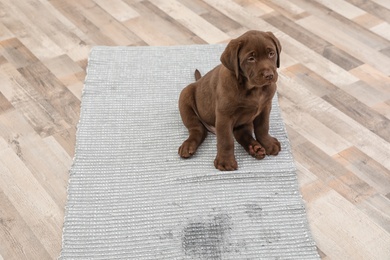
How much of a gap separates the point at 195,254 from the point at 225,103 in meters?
0.58

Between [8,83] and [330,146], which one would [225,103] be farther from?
[8,83]

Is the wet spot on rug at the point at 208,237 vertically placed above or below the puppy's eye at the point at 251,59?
below

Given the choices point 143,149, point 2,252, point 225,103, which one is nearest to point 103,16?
point 143,149

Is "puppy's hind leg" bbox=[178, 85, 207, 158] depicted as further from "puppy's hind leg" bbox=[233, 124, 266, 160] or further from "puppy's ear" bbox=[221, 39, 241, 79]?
"puppy's ear" bbox=[221, 39, 241, 79]

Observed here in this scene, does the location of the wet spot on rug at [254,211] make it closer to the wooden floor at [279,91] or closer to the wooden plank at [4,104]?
the wooden floor at [279,91]

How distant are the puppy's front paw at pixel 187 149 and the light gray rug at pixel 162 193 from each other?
0.11ft

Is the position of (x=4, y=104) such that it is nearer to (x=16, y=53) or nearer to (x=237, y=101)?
(x=16, y=53)

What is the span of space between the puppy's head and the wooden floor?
21.7 inches

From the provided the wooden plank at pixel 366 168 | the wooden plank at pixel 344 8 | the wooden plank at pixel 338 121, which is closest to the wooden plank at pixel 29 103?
the wooden plank at pixel 338 121

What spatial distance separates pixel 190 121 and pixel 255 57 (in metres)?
0.52

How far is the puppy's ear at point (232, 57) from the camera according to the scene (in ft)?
6.74

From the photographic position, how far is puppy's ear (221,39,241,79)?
6.74 feet

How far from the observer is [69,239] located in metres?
2.08

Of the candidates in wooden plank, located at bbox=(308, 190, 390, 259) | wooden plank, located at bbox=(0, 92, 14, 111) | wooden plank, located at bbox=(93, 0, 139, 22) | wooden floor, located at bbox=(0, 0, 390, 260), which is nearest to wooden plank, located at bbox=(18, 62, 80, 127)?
wooden floor, located at bbox=(0, 0, 390, 260)
